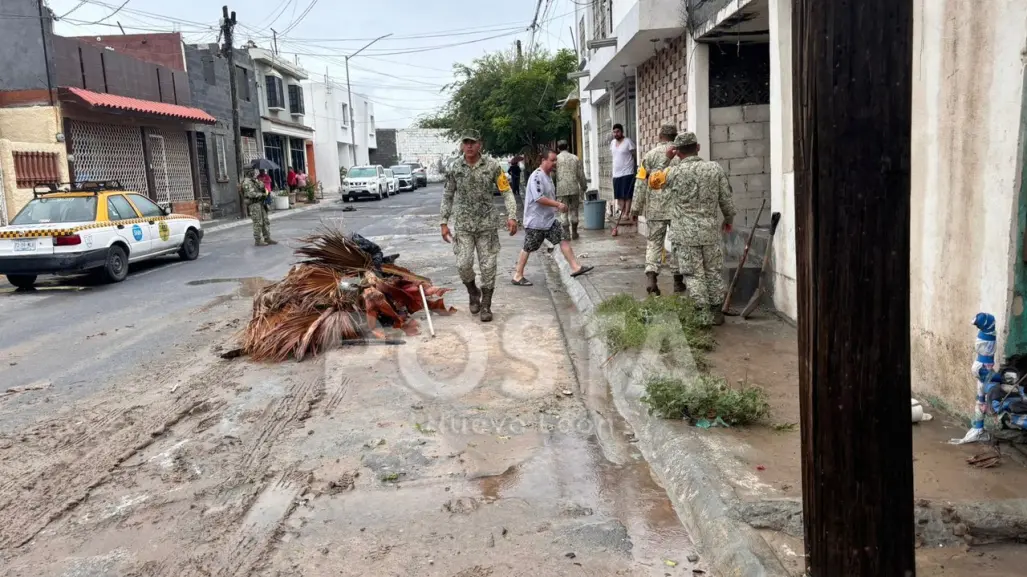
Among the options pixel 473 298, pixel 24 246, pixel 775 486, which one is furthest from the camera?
pixel 24 246

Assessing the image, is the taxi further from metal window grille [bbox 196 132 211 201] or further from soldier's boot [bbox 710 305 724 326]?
metal window grille [bbox 196 132 211 201]

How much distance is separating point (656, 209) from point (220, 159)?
79.9 feet

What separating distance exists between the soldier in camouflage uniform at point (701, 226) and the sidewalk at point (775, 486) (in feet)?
4.09

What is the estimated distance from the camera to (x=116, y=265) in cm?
1174

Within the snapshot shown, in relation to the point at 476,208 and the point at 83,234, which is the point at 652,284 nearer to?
the point at 476,208

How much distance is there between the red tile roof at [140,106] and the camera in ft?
60.8

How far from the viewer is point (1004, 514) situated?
10.4 feet

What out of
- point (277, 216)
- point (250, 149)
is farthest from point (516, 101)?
point (250, 149)

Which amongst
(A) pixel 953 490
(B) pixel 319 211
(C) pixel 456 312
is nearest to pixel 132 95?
(B) pixel 319 211

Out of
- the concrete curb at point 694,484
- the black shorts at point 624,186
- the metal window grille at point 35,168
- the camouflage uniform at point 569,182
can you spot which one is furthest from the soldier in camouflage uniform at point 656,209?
the metal window grille at point 35,168

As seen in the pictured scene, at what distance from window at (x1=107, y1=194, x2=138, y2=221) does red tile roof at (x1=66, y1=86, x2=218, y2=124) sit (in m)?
7.58

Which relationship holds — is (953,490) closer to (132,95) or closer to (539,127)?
(132,95)

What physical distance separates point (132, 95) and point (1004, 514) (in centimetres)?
2409

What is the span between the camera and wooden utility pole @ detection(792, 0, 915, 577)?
2.08 m
